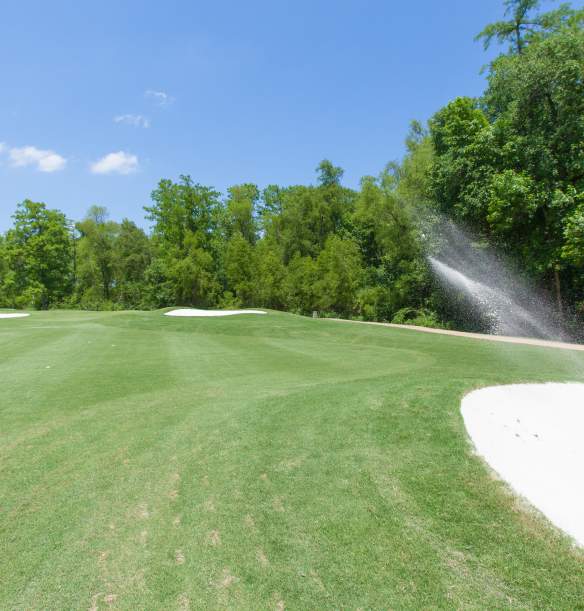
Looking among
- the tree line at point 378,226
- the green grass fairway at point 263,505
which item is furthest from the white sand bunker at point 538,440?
the tree line at point 378,226

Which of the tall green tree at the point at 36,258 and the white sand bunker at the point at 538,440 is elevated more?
the tall green tree at the point at 36,258

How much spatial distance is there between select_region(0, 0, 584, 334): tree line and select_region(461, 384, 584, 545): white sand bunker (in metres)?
12.3

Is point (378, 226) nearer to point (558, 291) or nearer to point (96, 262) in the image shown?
point (558, 291)

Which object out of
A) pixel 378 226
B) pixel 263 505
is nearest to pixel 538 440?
pixel 263 505

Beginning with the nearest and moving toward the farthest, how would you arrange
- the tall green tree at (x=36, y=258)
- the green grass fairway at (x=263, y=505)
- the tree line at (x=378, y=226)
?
1. the green grass fairway at (x=263, y=505)
2. the tree line at (x=378, y=226)
3. the tall green tree at (x=36, y=258)

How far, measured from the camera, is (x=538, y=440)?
13.2 ft

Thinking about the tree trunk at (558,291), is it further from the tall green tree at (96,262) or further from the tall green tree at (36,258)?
the tall green tree at (36,258)

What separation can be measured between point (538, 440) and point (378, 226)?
25.5 metres

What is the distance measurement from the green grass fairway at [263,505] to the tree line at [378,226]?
14.7m

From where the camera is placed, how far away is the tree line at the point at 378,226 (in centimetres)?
1659

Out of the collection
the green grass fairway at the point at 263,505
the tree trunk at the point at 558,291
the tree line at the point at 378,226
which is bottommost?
the green grass fairway at the point at 263,505

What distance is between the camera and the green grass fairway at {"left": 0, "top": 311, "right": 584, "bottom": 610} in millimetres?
2100

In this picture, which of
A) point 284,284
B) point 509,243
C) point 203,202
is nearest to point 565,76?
point 509,243

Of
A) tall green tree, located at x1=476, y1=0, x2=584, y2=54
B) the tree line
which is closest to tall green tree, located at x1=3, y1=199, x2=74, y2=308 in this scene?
the tree line
